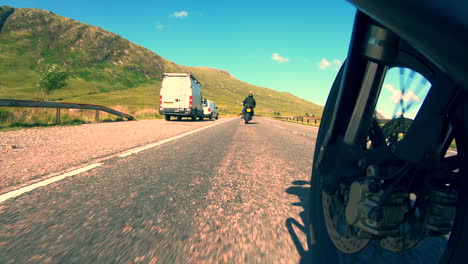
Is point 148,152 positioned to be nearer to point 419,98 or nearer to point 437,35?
point 419,98

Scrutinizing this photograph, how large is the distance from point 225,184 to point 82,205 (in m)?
1.63

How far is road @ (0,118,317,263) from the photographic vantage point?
181 centimetres

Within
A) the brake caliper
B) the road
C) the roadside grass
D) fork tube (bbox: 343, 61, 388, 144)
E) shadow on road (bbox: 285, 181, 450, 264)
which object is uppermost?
fork tube (bbox: 343, 61, 388, 144)

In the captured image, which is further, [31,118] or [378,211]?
[31,118]

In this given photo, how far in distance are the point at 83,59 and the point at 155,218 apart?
181065 millimetres

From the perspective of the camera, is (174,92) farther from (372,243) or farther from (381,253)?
(372,243)

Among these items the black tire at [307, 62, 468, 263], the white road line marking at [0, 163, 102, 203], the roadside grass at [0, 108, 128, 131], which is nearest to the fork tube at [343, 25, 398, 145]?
the black tire at [307, 62, 468, 263]

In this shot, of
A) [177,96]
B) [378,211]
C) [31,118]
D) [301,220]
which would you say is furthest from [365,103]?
[177,96]

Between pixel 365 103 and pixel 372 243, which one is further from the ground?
pixel 365 103

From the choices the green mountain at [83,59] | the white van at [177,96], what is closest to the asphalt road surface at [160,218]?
the white van at [177,96]

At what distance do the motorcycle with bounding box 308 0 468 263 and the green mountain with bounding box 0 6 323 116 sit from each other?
4530 inches

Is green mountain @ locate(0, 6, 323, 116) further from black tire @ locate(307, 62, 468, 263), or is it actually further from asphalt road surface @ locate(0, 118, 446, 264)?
black tire @ locate(307, 62, 468, 263)

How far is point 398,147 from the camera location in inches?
48.0

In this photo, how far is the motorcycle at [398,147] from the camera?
79cm
